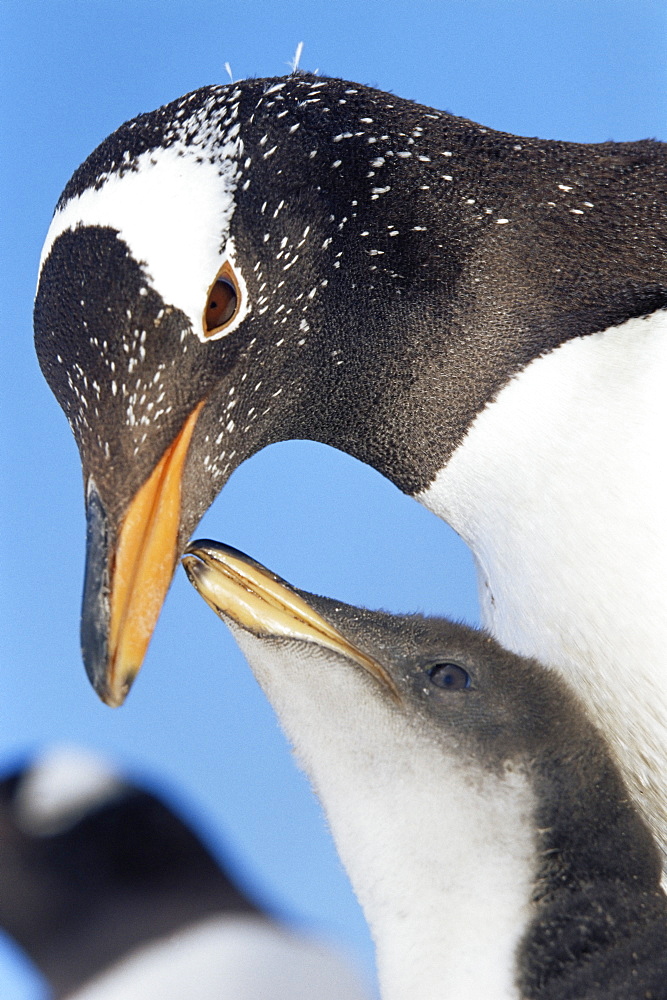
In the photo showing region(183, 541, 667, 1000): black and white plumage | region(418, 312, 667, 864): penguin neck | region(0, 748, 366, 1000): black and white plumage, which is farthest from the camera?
region(0, 748, 366, 1000): black and white plumage

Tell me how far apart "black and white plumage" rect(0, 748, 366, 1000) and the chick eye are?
96 centimetres

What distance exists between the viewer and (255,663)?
0.90 m

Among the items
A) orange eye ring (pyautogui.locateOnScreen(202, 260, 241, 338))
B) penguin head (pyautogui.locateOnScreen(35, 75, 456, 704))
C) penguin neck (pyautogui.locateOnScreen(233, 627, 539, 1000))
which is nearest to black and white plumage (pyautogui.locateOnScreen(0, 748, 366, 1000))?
penguin neck (pyautogui.locateOnScreen(233, 627, 539, 1000))

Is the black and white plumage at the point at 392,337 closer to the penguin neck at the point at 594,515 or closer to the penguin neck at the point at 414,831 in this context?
the penguin neck at the point at 594,515

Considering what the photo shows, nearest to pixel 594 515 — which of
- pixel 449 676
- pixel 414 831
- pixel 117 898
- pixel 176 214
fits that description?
pixel 449 676

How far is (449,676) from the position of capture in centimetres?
92

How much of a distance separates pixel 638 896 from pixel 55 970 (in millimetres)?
1336

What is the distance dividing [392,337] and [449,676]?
0.31 meters

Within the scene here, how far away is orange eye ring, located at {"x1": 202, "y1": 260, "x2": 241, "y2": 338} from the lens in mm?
945

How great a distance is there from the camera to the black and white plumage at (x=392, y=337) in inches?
36.4

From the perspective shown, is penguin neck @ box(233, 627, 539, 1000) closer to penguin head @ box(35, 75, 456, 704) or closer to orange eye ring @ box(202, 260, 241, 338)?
penguin head @ box(35, 75, 456, 704)

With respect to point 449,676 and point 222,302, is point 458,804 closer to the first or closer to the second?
point 449,676

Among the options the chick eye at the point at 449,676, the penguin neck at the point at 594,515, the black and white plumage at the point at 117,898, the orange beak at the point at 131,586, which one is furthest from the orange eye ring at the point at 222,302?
the black and white plumage at the point at 117,898

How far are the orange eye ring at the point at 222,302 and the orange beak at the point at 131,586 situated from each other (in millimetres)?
105
